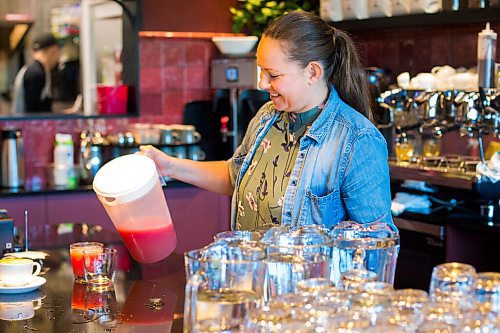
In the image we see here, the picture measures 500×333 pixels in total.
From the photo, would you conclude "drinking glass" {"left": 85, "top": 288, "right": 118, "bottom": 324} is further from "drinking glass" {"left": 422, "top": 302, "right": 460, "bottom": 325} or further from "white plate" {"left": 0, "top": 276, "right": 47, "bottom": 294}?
"drinking glass" {"left": 422, "top": 302, "right": 460, "bottom": 325}

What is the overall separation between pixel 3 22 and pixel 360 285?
736 centimetres

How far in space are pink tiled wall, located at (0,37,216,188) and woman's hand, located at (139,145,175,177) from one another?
9.29ft

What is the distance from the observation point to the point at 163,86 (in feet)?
20.2

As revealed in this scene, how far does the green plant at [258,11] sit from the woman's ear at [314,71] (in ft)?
10.2

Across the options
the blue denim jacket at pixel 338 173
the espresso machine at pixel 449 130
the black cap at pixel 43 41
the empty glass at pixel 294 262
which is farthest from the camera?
the black cap at pixel 43 41

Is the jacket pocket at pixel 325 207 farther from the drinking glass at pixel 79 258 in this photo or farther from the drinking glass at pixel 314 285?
the drinking glass at pixel 314 285

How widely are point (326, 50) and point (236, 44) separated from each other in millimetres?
3092

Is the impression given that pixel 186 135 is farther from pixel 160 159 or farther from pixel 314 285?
pixel 314 285

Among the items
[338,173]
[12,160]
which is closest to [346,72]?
[338,173]

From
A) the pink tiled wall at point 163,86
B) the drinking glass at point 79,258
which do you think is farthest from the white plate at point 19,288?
the pink tiled wall at point 163,86

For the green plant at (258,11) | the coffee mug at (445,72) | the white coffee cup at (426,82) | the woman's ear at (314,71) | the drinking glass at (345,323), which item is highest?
the green plant at (258,11)

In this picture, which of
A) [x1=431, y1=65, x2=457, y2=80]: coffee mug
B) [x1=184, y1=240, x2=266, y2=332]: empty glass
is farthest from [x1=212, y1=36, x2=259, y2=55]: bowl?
[x1=184, y1=240, x2=266, y2=332]: empty glass

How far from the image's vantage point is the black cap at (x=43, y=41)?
8.19 metres

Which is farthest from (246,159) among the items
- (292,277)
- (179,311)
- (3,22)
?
(3,22)
